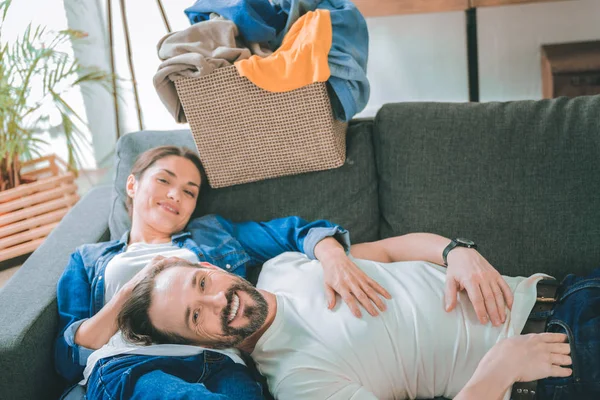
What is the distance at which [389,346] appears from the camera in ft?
4.91

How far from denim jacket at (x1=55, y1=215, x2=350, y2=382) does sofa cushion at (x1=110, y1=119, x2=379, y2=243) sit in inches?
2.8

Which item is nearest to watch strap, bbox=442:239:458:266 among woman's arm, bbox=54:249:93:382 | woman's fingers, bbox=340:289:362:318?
woman's fingers, bbox=340:289:362:318

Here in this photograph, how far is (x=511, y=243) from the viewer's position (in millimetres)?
1773

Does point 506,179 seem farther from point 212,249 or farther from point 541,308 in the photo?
point 212,249

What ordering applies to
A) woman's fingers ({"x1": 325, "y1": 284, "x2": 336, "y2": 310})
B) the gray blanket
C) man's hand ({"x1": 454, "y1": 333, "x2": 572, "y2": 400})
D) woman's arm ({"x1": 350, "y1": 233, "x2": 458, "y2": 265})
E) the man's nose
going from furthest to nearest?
the gray blanket
woman's arm ({"x1": 350, "y1": 233, "x2": 458, "y2": 265})
woman's fingers ({"x1": 325, "y1": 284, "x2": 336, "y2": 310})
the man's nose
man's hand ({"x1": 454, "y1": 333, "x2": 572, "y2": 400})

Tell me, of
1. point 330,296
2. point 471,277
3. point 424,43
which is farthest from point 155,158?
point 424,43

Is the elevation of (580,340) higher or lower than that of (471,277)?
lower

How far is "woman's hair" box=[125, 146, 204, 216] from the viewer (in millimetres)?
1937

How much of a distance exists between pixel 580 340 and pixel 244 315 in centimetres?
70

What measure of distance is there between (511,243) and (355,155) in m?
0.50

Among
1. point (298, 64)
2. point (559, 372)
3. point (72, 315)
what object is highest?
point (298, 64)

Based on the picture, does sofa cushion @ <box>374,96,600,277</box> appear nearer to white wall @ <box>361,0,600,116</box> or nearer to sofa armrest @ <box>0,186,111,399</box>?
sofa armrest @ <box>0,186,111,399</box>

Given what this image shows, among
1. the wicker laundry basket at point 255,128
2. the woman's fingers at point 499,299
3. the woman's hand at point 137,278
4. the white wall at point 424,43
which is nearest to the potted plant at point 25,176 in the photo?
the white wall at point 424,43

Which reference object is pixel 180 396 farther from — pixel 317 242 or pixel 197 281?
pixel 317 242
